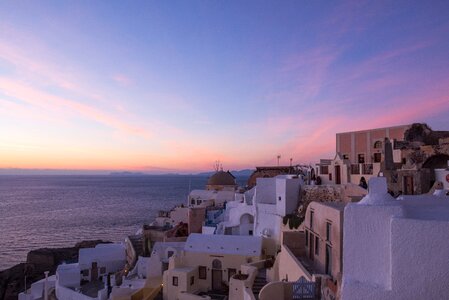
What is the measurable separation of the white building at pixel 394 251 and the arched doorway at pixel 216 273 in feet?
52.6

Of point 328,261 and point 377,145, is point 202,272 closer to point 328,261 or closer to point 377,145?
point 328,261

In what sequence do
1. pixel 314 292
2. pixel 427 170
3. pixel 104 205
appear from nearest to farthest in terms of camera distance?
1. pixel 314 292
2. pixel 427 170
3. pixel 104 205

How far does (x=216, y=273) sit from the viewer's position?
2223 centimetres

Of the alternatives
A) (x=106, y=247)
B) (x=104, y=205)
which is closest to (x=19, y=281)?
(x=106, y=247)

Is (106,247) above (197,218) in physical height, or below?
below

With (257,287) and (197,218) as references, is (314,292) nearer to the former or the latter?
(257,287)

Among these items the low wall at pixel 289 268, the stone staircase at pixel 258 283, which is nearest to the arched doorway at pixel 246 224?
the stone staircase at pixel 258 283

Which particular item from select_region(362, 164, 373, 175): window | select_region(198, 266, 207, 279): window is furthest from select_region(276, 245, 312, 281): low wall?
select_region(362, 164, 373, 175): window

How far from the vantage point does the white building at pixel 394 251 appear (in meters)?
6.25

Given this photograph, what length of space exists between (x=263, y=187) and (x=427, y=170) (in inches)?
399

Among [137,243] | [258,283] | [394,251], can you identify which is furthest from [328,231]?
[137,243]

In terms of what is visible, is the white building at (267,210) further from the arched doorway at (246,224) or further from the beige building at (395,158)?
the beige building at (395,158)

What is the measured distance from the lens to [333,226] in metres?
12.8

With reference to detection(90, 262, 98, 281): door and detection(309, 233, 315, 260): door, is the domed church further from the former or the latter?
detection(309, 233, 315, 260): door
